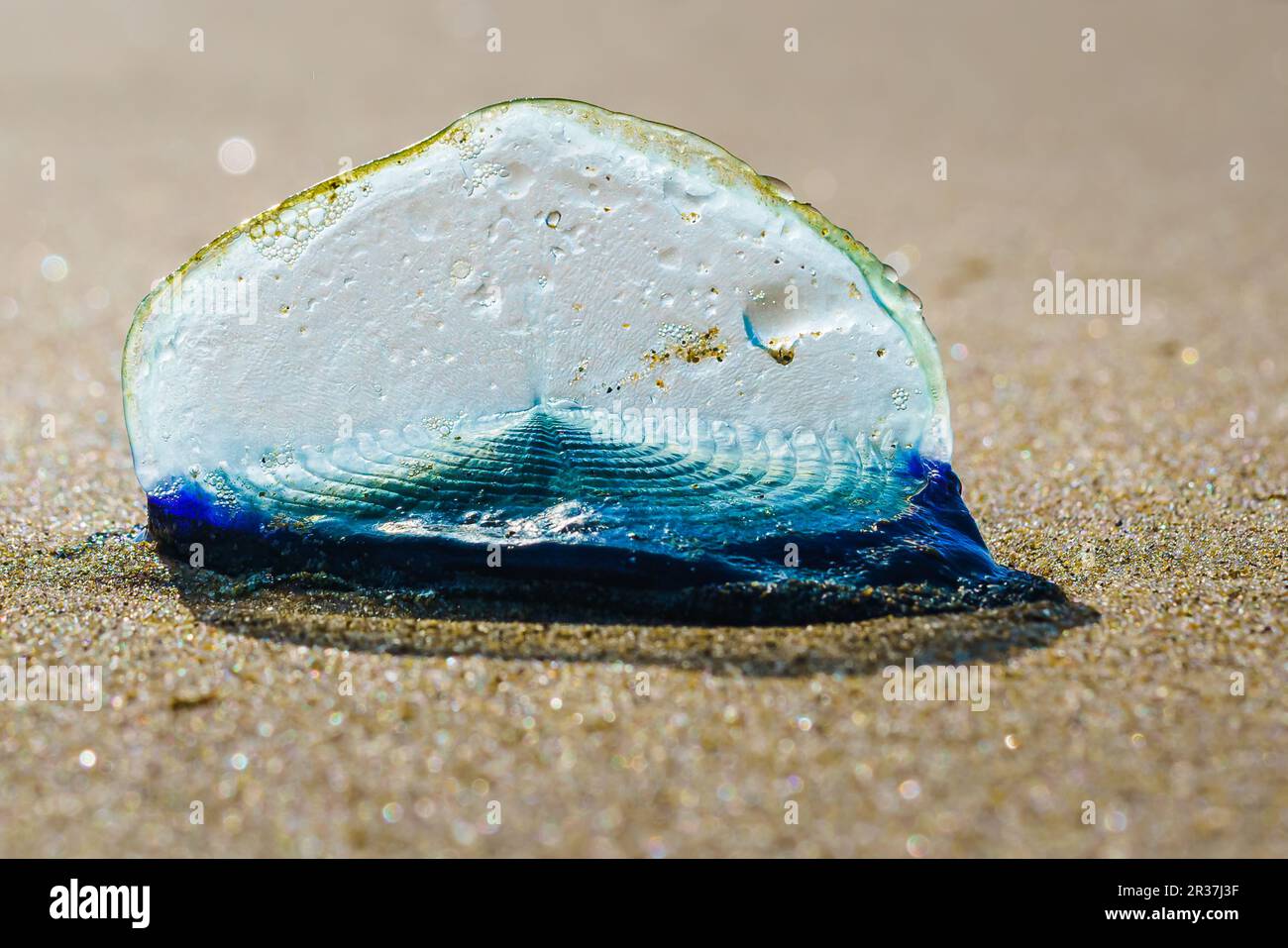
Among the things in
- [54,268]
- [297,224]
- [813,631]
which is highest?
[54,268]

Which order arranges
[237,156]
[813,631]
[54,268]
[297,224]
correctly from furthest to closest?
1. [237,156]
2. [54,268]
3. [297,224]
4. [813,631]

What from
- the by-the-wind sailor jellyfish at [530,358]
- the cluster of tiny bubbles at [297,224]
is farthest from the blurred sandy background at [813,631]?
the cluster of tiny bubbles at [297,224]

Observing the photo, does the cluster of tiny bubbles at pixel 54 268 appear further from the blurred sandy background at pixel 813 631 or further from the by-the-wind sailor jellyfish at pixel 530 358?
the by-the-wind sailor jellyfish at pixel 530 358

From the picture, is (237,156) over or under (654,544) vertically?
over

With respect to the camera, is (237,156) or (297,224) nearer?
(297,224)

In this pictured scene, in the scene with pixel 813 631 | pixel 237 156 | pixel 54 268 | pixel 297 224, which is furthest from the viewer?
pixel 237 156

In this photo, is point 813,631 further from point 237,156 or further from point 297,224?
point 237,156

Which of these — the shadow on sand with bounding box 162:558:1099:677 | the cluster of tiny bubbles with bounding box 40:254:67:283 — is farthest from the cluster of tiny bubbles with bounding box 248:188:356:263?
the cluster of tiny bubbles with bounding box 40:254:67:283

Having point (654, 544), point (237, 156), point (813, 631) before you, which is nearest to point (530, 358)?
point (654, 544)
